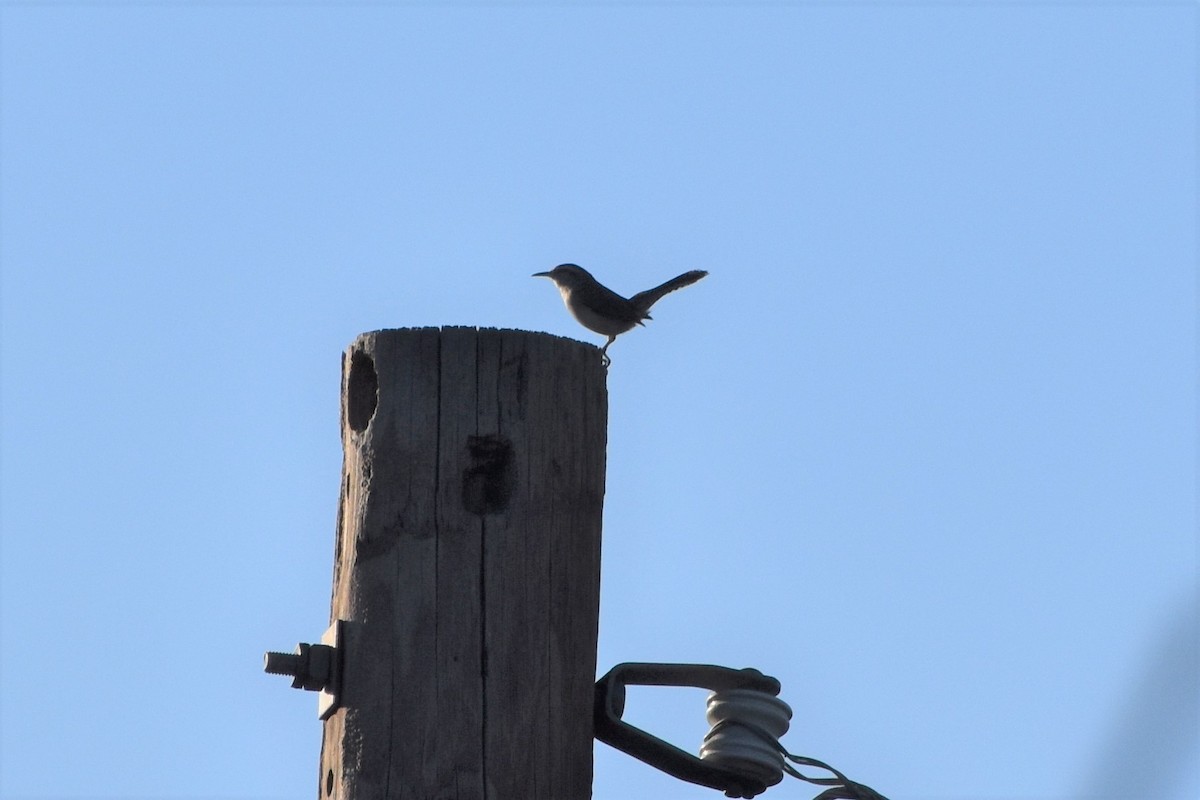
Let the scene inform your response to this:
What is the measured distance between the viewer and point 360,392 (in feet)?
13.5

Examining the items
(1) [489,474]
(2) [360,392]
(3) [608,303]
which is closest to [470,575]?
(1) [489,474]

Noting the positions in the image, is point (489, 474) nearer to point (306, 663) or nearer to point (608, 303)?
point (306, 663)

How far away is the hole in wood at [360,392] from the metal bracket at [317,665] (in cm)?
51

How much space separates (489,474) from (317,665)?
561 millimetres

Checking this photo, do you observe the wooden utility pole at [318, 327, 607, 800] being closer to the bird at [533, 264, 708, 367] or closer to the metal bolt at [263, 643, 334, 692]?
the metal bolt at [263, 643, 334, 692]

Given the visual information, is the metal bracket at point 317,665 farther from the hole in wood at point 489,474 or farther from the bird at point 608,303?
the bird at point 608,303

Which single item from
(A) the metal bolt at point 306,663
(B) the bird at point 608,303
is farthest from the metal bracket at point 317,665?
(B) the bird at point 608,303

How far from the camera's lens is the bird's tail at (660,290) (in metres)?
8.55

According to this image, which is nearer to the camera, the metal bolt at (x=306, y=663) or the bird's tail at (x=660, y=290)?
the metal bolt at (x=306, y=663)

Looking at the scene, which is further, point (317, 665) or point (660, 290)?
point (660, 290)

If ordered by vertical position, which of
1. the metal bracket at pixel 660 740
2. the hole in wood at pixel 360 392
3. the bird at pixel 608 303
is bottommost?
the metal bracket at pixel 660 740

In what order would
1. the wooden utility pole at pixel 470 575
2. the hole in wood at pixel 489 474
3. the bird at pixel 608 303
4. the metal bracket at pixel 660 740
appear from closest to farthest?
the wooden utility pole at pixel 470 575 < the hole in wood at pixel 489 474 < the metal bracket at pixel 660 740 < the bird at pixel 608 303

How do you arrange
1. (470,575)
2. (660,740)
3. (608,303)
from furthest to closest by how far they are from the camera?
(608,303), (660,740), (470,575)

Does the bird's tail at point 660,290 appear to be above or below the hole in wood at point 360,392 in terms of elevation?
above
